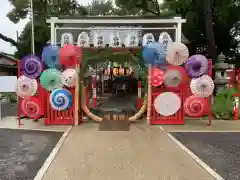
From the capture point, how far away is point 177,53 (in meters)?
11.0

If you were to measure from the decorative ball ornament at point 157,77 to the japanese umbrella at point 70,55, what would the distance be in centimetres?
257

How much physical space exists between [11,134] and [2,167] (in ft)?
12.3

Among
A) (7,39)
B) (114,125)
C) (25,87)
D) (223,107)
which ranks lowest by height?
(114,125)

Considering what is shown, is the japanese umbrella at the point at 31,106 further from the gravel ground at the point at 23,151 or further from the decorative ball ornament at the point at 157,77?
the decorative ball ornament at the point at 157,77

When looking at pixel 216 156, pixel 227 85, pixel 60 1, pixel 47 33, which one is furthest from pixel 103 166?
pixel 60 1

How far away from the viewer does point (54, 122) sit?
11.8m

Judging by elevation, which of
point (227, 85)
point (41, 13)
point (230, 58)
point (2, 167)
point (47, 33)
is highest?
point (41, 13)

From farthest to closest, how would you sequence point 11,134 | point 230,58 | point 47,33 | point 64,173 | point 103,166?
point 47,33, point 230,58, point 11,134, point 103,166, point 64,173

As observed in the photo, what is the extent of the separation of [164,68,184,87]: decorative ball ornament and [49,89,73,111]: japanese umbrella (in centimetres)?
331

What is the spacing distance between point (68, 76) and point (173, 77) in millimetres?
3450

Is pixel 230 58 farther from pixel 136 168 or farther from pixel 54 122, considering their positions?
pixel 136 168

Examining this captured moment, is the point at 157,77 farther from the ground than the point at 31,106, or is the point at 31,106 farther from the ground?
the point at 157,77

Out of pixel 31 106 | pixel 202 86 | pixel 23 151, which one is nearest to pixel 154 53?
pixel 202 86

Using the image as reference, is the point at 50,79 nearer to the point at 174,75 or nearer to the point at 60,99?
the point at 60,99
